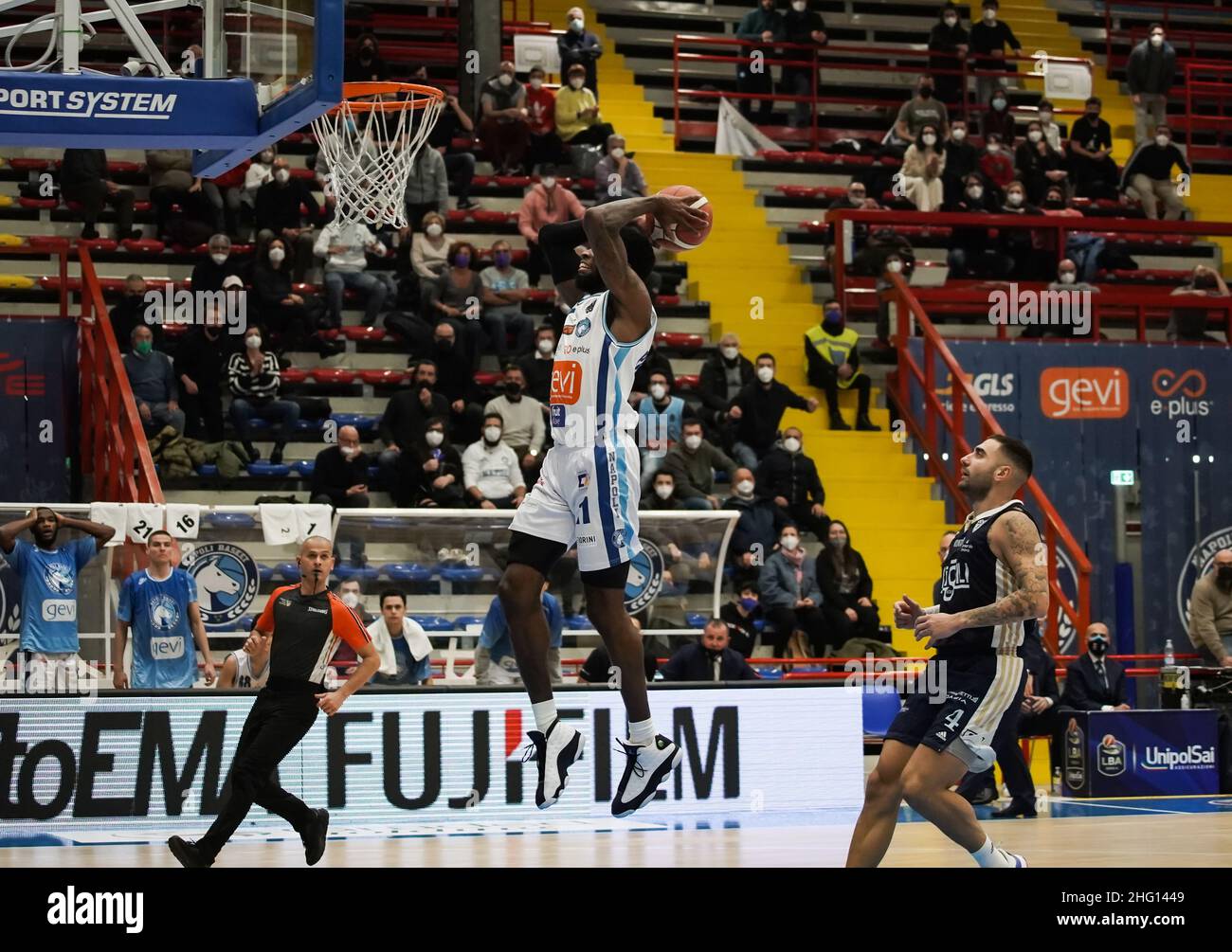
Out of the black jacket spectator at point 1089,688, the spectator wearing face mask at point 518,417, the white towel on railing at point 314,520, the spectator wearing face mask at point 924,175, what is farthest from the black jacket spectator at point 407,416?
the spectator wearing face mask at point 924,175

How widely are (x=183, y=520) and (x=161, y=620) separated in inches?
49.4

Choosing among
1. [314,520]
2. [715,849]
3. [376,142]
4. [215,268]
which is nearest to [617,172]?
[215,268]

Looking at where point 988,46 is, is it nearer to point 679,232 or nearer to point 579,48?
point 579,48

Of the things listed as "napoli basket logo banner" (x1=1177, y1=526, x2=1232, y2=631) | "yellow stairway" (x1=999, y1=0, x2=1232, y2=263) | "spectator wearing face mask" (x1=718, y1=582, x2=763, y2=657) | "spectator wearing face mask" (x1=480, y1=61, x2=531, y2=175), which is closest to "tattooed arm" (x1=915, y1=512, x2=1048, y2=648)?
"spectator wearing face mask" (x1=718, y1=582, x2=763, y2=657)

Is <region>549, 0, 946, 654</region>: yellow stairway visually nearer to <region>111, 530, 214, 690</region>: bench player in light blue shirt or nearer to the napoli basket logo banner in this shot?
the napoli basket logo banner

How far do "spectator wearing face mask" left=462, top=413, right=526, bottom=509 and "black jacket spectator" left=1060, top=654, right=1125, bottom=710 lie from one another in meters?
5.48

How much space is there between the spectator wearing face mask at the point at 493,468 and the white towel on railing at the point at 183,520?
321 cm

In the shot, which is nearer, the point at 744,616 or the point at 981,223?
the point at 744,616

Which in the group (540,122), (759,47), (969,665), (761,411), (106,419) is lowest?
(969,665)

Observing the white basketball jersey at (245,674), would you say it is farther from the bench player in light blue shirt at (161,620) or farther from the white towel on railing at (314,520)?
the white towel on railing at (314,520)

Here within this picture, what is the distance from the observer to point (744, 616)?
17547 millimetres

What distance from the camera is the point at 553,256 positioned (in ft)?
25.6

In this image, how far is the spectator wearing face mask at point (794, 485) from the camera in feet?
62.5
